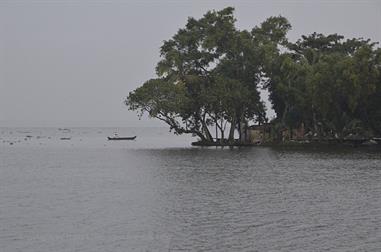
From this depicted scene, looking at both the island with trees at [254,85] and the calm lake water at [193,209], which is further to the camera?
the island with trees at [254,85]

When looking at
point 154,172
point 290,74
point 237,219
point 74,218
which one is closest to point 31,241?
point 74,218

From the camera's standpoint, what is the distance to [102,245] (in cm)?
1803

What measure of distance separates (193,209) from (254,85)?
49605 millimetres

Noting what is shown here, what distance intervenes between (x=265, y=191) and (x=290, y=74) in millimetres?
39143

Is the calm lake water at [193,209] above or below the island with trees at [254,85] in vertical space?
below

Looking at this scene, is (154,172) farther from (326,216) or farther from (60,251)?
(60,251)

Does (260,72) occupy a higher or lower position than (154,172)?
higher

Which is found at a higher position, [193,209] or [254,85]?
[254,85]

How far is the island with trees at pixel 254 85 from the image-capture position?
66.4 m

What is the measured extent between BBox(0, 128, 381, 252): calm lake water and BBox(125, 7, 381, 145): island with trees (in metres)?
23.8

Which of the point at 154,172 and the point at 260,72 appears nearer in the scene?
the point at 154,172

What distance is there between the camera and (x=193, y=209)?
24.6m

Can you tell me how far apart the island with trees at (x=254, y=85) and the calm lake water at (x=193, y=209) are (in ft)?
78.2

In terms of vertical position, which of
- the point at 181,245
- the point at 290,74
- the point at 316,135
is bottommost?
the point at 181,245
